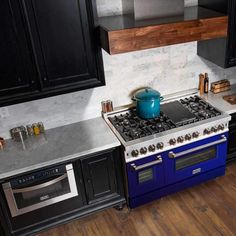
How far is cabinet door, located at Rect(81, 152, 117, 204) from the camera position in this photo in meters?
2.99

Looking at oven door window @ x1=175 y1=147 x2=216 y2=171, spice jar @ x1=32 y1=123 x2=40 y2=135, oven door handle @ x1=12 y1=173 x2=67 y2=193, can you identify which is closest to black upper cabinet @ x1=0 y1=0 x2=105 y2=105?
spice jar @ x1=32 y1=123 x2=40 y2=135

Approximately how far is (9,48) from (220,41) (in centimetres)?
201

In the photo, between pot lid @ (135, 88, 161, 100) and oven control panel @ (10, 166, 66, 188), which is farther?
pot lid @ (135, 88, 161, 100)

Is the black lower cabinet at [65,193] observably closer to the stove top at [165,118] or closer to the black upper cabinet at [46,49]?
the stove top at [165,118]

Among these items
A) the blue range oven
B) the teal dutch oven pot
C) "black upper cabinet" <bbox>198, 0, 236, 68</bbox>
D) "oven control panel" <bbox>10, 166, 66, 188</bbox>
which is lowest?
the blue range oven

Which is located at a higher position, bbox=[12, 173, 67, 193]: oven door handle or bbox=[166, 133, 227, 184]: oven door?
bbox=[12, 173, 67, 193]: oven door handle

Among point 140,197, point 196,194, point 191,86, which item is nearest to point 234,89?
point 191,86

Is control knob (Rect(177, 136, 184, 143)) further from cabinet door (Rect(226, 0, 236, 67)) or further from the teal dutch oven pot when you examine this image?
cabinet door (Rect(226, 0, 236, 67))

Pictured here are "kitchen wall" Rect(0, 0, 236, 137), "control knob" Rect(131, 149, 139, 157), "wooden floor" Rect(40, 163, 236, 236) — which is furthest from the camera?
"kitchen wall" Rect(0, 0, 236, 137)

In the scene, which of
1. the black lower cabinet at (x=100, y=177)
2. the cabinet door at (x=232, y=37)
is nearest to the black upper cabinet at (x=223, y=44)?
the cabinet door at (x=232, y=37)

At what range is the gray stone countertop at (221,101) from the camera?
11.1ft

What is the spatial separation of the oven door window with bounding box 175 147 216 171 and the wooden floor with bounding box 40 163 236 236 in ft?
1.22

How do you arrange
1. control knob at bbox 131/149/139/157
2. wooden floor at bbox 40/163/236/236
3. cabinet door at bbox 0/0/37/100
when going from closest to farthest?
cabinet door at bbox 0/0/37/100 → control knob at bbox 131/149/139/157 → wooden floor at bbox 40/163/236/236

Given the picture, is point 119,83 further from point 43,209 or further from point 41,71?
point 43,209
